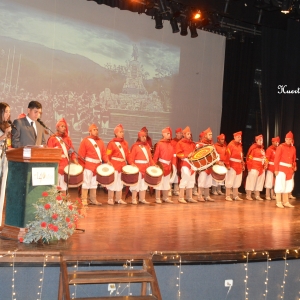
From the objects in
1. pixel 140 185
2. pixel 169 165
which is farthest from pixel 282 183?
pixel 140 185

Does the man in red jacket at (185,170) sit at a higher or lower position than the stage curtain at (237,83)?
lower

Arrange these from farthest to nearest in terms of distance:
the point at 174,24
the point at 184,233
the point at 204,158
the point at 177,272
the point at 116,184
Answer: the point at 174,24 → the point at 204,158 → the point at 116,184 → the point at 184,233 → the point at 177,272

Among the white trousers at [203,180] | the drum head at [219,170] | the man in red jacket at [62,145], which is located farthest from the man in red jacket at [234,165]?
the man in red jacket at [62,145]

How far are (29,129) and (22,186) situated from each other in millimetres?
665

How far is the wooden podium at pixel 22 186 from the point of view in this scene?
17.8 ft

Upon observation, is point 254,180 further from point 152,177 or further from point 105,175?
point 105,175

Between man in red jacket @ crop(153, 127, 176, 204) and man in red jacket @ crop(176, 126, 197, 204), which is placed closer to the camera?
man in red jacket @ crop(153, 127, 176, 204)

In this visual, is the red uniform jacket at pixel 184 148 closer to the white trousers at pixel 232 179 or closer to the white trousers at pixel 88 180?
the white trousers at pixel 232 179

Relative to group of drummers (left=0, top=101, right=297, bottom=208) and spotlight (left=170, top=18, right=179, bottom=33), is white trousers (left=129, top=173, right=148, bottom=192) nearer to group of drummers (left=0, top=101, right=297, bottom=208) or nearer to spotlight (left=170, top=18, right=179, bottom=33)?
group of drummers (left=0, top=101, right=297, bottom=208)

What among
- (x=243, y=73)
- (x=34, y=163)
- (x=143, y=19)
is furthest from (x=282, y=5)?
(x=34, y=163)

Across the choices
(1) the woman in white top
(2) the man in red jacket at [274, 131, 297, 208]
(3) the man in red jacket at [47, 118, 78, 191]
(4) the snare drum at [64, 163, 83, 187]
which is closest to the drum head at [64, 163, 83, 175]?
(4) the snare drum at [64, 163, 83, 187]

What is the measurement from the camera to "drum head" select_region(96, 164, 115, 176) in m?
8.79

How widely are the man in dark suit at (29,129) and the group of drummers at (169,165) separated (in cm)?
218

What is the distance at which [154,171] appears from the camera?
942 centimetres
